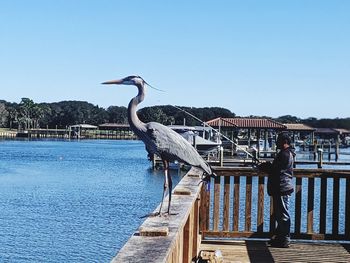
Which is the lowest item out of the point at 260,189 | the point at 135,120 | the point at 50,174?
the point at 50,174

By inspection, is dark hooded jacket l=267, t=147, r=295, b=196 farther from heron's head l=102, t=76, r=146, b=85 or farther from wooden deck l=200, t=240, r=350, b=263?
heron's head l=102, t=76, r=146, b=85

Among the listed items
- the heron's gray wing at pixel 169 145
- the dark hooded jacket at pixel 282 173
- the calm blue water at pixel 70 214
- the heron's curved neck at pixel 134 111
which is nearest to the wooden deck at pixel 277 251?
the dark hooded jacket at pixel 282 173

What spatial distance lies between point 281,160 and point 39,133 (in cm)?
18405

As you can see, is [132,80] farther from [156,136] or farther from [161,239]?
[161,239]

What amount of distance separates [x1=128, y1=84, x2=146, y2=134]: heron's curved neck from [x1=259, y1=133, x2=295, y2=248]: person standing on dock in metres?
2.98

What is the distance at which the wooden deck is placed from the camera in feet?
22.6

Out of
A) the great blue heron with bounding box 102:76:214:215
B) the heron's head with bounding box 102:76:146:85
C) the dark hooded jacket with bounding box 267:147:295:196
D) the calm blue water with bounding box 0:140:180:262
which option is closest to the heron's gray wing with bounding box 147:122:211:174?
the great blue heron with bounding box 102:76:214:215

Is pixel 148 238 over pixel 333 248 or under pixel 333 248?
over

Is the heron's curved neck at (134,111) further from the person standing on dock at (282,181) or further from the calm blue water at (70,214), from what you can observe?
the calm blue water at (70,214)

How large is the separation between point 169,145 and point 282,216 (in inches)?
124

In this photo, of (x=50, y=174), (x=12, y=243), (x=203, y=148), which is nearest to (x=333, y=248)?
(x=12, y=243)

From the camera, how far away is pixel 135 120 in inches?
180

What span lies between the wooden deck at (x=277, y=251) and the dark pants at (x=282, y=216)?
0.60ft

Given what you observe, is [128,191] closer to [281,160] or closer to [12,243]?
[12,243]
